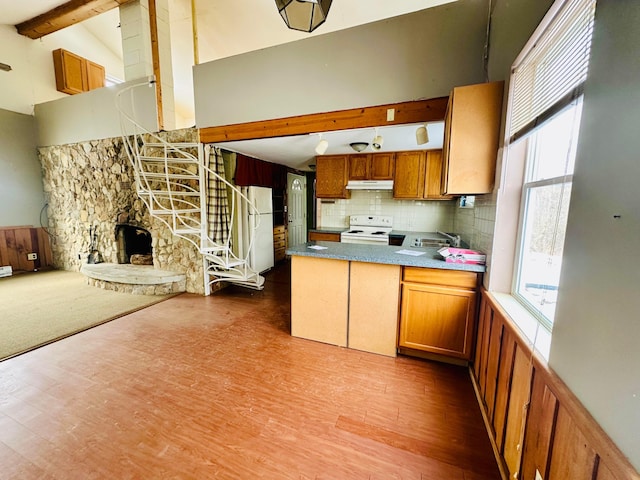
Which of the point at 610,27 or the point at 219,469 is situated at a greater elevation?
the point at 610,27

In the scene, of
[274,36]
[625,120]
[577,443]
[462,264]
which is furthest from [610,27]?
[274,36]

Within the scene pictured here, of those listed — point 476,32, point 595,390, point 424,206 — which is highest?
point 476,32

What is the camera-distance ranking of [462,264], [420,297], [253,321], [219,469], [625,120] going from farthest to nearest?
[253,321]
[420,297]
[462,264]
[219,469]
[625,120]

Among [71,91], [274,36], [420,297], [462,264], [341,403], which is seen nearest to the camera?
[341,403]

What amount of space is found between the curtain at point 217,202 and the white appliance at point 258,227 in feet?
1.18

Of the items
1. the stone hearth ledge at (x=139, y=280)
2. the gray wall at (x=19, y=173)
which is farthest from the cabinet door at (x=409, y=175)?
the gray wall at (x=19, y=173)

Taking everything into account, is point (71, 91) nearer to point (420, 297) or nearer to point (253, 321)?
point (253, 321)

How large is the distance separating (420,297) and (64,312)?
14.0 feet

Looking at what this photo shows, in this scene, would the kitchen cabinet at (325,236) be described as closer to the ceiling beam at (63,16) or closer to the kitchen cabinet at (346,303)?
the kitchen cabinet at (346,303)

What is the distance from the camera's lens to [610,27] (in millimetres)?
764

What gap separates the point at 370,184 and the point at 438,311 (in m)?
2.63

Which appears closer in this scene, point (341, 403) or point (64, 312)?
point (341, 403)

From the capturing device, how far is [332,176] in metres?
4.57

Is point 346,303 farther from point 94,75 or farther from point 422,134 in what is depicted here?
point 94,75
